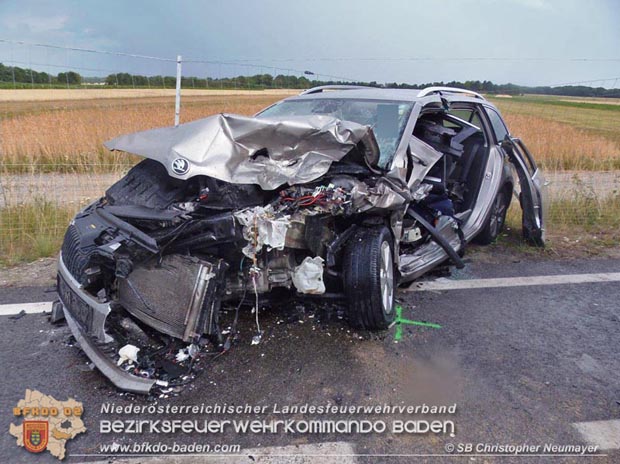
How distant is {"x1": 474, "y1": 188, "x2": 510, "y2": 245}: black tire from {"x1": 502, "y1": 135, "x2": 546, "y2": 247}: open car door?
0.84 ft

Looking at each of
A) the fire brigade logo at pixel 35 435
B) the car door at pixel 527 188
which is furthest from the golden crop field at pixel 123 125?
the fire brigade logo at pixel 35 435

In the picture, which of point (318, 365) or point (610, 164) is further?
point (610, 164)

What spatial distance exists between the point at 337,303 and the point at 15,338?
232cm

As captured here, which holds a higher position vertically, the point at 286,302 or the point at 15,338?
the point at 286,302

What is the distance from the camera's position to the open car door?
5.50 m

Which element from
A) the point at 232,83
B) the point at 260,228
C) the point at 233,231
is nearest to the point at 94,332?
the point at 233,231

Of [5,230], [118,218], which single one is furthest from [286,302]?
[5,230]

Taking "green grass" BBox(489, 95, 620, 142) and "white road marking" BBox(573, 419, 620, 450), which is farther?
"green grass" BBox(489, 95, 620, 142)

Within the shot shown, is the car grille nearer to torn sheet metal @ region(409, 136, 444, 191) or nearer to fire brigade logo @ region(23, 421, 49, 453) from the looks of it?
fire brigade logo @ region(23, 421, 49, 453)

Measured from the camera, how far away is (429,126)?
16.3ft

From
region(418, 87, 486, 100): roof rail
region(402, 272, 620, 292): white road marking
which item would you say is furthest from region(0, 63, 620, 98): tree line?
region(402, 272, 620, 292): white road marking

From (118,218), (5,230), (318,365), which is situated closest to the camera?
(118,218)

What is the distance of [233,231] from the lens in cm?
281

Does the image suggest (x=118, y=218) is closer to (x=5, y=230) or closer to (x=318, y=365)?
(x=318, y=365)
